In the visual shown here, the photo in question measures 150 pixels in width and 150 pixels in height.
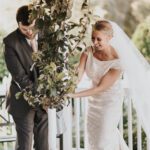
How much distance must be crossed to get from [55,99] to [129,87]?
751 mm

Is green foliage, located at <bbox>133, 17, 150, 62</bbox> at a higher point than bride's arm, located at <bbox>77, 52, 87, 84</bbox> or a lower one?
higher

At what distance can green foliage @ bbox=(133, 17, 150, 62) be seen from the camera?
4.59m

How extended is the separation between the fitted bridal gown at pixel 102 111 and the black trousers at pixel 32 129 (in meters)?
0.35

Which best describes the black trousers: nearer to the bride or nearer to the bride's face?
the bride

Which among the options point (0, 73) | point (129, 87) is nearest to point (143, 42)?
point (129, 87)

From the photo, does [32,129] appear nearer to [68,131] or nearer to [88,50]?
[68,131]

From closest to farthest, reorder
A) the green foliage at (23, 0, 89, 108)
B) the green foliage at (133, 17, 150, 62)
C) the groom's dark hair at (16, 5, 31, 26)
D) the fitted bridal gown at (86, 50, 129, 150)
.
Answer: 1. the green foliage at (23, 0, 89, 108)
2. the groom's dark hair at (16, 5, 31, 26)
3. the fitted bridal gown at (86, 50, 129, 150)
4. the green foliage at (133, 17, 150, 62)

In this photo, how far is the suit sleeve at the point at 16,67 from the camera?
137 inches

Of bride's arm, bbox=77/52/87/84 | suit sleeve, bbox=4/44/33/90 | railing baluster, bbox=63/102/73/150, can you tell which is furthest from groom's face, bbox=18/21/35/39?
railing baluster, bbox=63/102/73/150

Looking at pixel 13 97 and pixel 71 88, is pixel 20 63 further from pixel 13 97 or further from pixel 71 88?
pixel 71 88

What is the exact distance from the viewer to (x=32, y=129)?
12.2 feet

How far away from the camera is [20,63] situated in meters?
3.51

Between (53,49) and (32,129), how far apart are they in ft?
2.63

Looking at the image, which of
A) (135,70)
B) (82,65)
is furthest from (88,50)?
(135,70)
